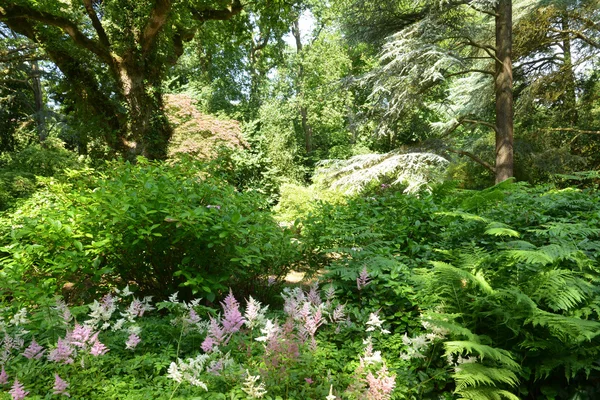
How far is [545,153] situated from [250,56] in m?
15.1

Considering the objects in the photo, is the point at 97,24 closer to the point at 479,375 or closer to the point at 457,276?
the point at 457,276

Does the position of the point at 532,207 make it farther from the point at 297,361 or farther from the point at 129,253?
the point at 129,253

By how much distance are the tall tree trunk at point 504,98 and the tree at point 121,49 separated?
5511 mm

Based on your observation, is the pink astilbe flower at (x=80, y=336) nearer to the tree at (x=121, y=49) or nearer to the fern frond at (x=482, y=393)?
the fern frond at (x=482, y=393)

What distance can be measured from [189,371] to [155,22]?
7838 millimetres

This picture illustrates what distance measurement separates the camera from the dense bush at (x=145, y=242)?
8.23 feet

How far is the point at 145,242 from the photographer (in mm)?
2777

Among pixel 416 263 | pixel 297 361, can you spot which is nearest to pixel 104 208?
pixel 297 361

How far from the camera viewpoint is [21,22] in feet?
24.0

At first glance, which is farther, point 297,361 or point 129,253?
point 129,253

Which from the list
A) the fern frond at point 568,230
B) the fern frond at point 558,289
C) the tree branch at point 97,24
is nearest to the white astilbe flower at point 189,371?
the fern frond at point 558,289

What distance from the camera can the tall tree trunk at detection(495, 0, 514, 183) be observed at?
7660mm

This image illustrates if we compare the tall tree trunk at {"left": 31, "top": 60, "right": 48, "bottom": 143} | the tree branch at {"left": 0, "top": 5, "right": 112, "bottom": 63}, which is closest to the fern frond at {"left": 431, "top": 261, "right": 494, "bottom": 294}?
the tree branch at {"left": 0, "top": 5, "right": 112, "bottom": 63}

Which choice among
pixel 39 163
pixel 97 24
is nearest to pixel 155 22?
pixel 97 24
